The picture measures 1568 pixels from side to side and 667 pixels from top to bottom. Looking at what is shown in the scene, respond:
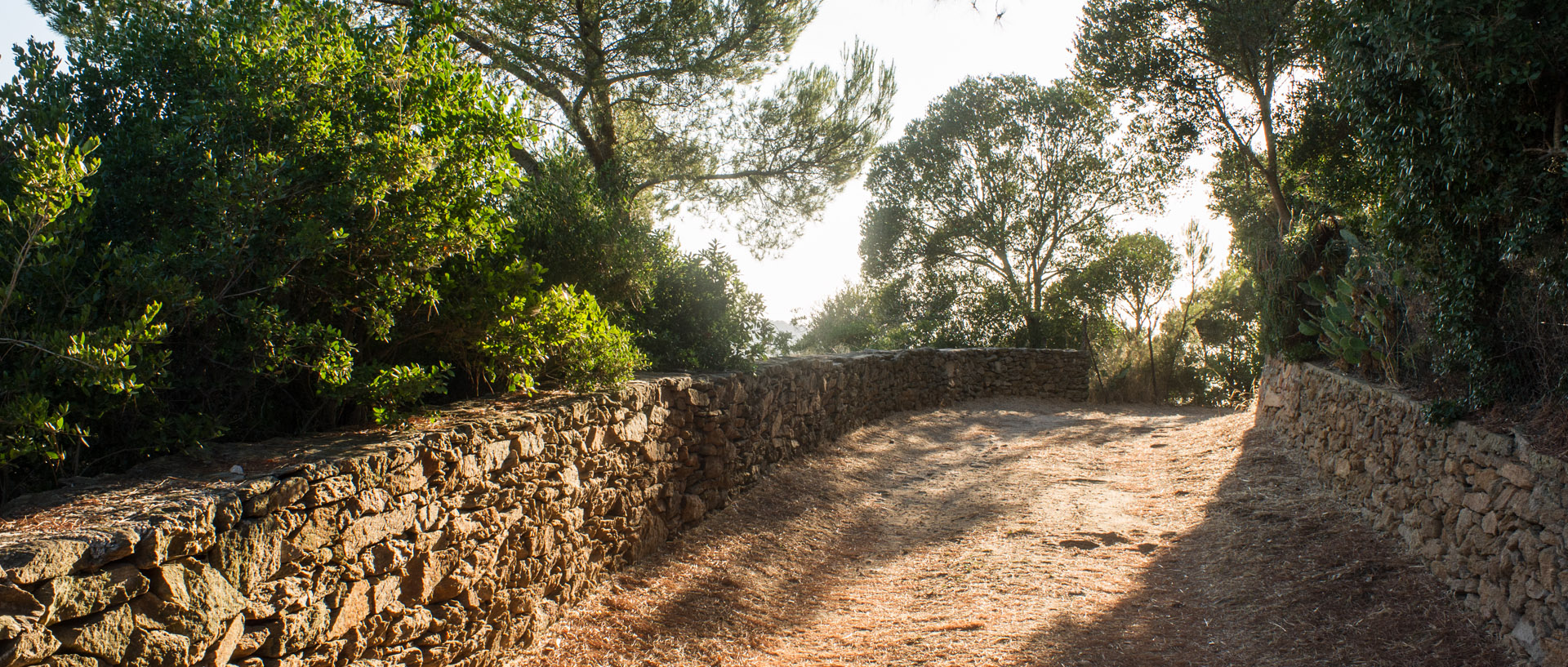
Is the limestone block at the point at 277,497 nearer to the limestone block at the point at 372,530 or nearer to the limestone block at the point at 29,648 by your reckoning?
the limestone block at the point at 372,530

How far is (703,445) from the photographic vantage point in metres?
5.89

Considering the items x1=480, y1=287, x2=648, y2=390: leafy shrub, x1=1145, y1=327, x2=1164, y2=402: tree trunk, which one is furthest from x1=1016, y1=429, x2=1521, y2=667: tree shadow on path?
x1=1145, y1=327, x2=1164, y2=402: tree trunk

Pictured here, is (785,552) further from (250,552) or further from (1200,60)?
(1200,60)

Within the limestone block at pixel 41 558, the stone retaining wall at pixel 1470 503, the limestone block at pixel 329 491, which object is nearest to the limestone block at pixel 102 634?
the limestone block at pixel 41 558

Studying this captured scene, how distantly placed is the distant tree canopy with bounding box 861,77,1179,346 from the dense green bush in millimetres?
16645

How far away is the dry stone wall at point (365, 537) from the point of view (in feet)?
6.77

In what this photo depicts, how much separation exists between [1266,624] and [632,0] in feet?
27.9

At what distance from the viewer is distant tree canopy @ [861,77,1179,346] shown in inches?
778

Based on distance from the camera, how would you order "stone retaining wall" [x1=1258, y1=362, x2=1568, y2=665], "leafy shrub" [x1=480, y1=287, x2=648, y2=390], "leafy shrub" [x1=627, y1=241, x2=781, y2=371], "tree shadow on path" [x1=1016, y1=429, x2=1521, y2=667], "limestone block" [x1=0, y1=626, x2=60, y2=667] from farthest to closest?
"leafy shrub" [x1=627, y1=241, x2=781, y2=371]
"leafy shrub" [x1=480, y1=287, x2=648, y2=390]
"tree shadow on path" [x1=1016, y1=429, x2=1521, y2=667]
"stone retaining wall" [x1=1258, y1=362, x2=1568, y2=665]
"limestone block" [x1=0, y1=626, x2=60, y2=667]

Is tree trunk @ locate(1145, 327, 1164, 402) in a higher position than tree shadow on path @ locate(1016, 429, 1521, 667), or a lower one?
higher

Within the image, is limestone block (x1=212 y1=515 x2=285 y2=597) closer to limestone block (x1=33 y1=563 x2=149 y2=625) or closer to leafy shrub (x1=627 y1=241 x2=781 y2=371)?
limestone block (x1=33 y1=563 x2=149 y2=625)

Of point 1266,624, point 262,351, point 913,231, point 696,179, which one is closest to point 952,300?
point 913,231

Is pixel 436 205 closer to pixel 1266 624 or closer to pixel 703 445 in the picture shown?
pixel 703 445

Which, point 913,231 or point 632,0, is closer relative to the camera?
point 632,0
